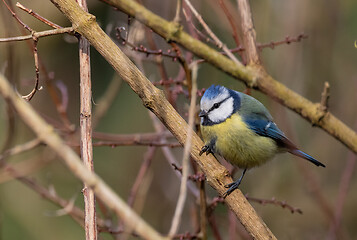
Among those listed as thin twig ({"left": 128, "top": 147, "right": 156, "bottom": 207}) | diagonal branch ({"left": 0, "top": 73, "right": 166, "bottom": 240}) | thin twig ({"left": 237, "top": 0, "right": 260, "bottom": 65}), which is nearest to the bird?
thin twig ({"left": 128, "top": 147, "right": 156, "bottom": 207})

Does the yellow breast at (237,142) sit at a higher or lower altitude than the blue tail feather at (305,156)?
higher

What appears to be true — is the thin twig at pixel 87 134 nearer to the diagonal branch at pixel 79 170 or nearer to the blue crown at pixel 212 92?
the diagonal branch at pixel 79 170

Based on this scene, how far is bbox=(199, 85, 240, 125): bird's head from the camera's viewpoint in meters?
2.26

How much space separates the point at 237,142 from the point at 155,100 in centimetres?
85

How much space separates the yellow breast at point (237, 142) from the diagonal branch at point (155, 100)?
589mm

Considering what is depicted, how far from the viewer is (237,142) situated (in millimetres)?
2264

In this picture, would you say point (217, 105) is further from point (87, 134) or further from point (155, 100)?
point (87, 134)

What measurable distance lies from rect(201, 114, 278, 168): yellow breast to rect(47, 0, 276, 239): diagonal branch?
0.59 meters

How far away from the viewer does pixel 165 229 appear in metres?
3.86

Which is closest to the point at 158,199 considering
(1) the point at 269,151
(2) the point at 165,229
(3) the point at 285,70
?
(2) the point at 165,229

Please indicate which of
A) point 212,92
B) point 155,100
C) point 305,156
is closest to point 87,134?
point 155,100

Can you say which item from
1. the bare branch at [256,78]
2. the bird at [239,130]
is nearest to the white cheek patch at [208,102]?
the bird at [239,130]

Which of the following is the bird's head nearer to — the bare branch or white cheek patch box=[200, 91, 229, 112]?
white cheek patch box=[200, 91, 229, 112]

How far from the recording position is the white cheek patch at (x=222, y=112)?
2.30 meters
